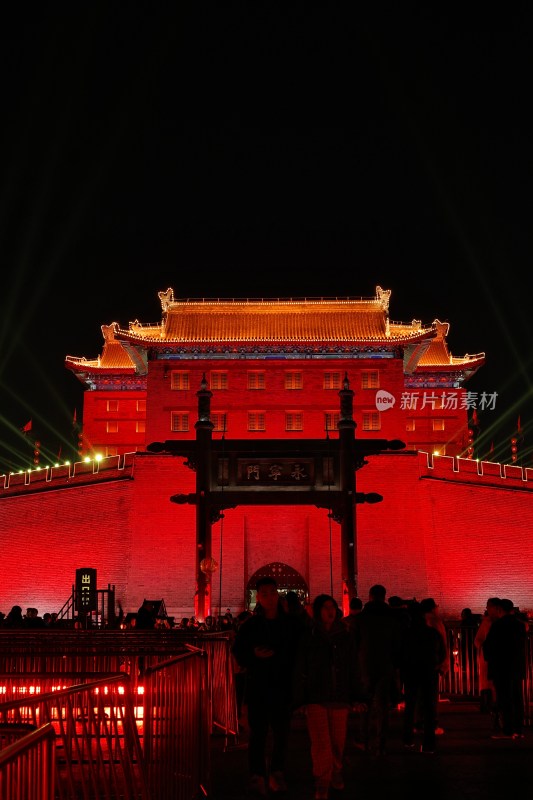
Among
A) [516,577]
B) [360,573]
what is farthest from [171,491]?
[516,577]

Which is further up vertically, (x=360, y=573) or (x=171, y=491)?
(x=171, y=491)

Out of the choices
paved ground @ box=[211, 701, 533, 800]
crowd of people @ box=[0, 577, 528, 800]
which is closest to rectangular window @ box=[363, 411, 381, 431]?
paved ground @ box=[211, 701, 533, 800]

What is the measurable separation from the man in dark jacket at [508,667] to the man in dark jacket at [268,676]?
126 inches

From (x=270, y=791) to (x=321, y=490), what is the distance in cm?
1682

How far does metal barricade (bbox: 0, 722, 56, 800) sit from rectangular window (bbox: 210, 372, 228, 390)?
3250 centimetres

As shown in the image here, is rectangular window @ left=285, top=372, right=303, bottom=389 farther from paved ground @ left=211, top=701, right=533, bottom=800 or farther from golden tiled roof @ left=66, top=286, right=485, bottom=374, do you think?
paved ground @ left=211, top=701, right=533, bottom=800

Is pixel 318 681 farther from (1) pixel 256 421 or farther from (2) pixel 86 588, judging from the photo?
(1) pixel 256 421

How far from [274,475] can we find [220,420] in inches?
476

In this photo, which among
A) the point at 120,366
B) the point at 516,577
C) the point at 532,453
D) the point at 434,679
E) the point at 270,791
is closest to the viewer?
the point at 270,791

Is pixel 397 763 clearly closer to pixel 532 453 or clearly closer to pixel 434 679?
pixel 434 679

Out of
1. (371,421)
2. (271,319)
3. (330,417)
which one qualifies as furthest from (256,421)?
(271,319)

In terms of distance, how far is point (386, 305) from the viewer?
38688 mm

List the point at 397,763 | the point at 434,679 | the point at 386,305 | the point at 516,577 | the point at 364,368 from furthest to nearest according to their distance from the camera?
the point at 386,305 → the point at 364,368 → the point at 516,577 → the point at 434,679 → the point at 397,763

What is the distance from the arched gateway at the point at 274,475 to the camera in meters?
23.2
